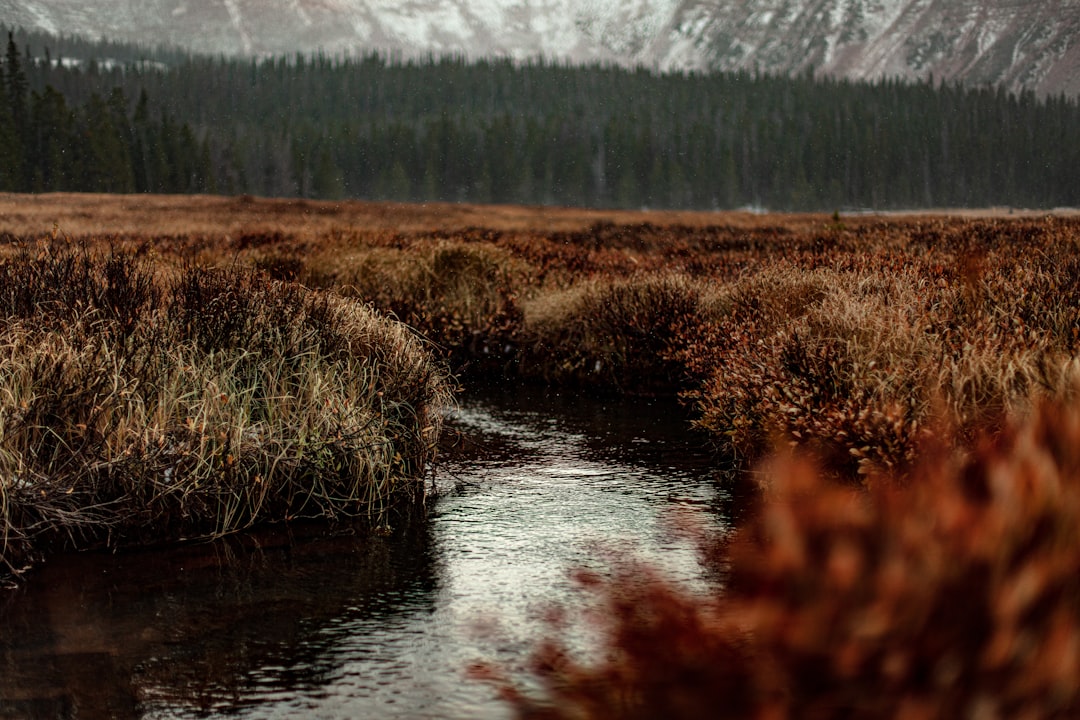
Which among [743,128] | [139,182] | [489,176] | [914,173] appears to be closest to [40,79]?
[139,182]

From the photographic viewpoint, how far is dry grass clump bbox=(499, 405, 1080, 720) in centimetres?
257

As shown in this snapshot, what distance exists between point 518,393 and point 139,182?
122 metres

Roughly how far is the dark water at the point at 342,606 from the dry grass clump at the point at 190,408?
0.47m

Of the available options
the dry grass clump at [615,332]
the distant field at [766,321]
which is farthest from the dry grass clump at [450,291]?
the dry grass clump at [615,332]

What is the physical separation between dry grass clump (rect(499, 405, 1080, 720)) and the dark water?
4.16 meters

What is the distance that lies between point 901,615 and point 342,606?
645 centimetres

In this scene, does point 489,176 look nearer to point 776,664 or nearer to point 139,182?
point 139,182

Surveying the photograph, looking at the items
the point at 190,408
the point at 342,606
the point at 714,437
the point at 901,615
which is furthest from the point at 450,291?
the point at 901,615

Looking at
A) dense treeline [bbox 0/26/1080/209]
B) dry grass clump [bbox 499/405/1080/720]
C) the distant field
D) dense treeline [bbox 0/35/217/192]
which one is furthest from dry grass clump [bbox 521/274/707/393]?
dense treeline [bbox 0/26/1080/209]

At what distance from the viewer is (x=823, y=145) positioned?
560ft

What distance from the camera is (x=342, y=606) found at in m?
8.55

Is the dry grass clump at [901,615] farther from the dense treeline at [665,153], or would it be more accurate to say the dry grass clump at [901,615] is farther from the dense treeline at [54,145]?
the dense treeline at [665,153]

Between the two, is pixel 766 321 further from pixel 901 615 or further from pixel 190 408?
pixel 901 615

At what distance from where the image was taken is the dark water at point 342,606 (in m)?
6.95
